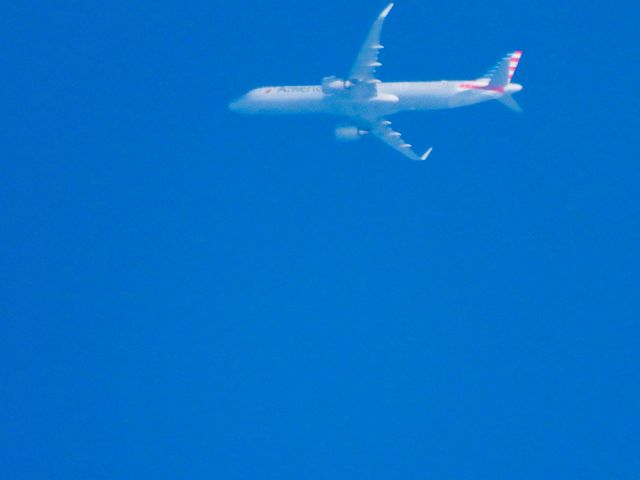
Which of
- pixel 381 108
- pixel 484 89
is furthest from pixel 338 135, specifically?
pixel 484 89

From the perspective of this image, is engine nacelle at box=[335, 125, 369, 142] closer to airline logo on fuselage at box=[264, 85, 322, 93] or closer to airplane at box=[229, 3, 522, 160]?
airplane at box=[229, 3, 522, 160]

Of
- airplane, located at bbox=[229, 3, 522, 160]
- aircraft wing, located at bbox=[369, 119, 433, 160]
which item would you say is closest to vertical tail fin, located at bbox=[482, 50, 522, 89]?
airplane, located at bbox=[229, 3, 522, 160]

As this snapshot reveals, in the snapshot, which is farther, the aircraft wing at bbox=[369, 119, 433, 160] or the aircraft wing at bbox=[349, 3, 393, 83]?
the aircraft wing at bbox=[369, 119, 433, 160]

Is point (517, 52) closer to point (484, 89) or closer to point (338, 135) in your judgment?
point (484, 89)

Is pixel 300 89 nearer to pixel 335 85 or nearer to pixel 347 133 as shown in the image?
pixel 335 85

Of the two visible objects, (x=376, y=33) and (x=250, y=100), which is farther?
(x=250, y=100)

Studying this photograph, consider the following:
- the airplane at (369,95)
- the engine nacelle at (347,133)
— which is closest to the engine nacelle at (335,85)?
the airplane at (369,95)

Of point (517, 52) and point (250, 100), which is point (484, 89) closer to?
point (517, 52)
